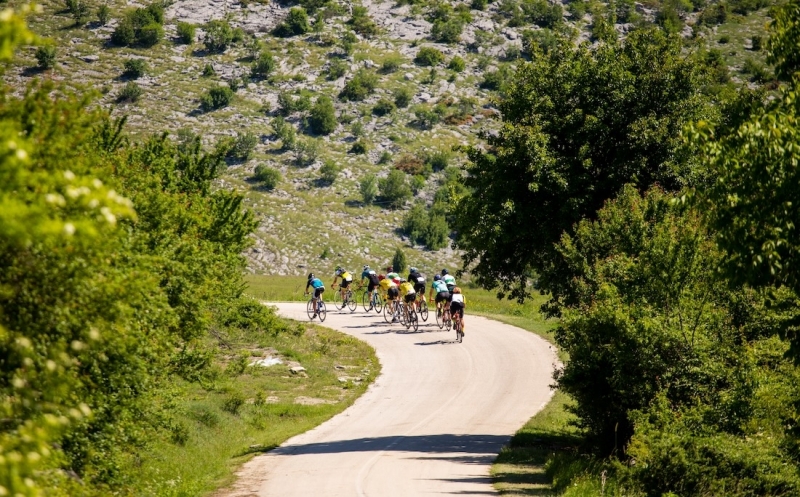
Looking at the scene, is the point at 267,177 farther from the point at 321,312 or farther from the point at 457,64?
the point at 321,312

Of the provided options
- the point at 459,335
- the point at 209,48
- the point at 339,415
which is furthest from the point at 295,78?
the point at 339,415

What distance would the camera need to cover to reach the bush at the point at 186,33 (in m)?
123

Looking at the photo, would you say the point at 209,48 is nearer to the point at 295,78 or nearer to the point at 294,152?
the point at 295,78

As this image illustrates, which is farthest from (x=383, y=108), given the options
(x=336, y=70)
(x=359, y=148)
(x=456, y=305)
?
(x=456, y=305)

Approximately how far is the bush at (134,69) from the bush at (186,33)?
41.6 ft

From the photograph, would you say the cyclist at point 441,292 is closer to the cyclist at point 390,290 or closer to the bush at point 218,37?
the cyclist at point 390,290

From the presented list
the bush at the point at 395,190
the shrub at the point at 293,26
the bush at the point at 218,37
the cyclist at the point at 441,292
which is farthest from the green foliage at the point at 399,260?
the shrub at the point at 293,26

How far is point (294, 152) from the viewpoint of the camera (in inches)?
3994

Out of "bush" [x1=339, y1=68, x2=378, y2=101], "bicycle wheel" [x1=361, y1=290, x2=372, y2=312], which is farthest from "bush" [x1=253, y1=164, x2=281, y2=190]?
"bicycle wheel" [x1=361, y1=290, x2=372, y2=312]

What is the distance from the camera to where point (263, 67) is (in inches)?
4624

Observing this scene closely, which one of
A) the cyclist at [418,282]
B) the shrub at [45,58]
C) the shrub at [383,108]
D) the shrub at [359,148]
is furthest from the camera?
the shrub at [383,108]

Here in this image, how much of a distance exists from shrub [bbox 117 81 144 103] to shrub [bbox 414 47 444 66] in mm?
39052

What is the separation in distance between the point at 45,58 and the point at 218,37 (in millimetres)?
24521

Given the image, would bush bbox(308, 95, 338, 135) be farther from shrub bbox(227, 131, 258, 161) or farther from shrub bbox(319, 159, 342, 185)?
shrub bbox(227, 131, 258, 161)
